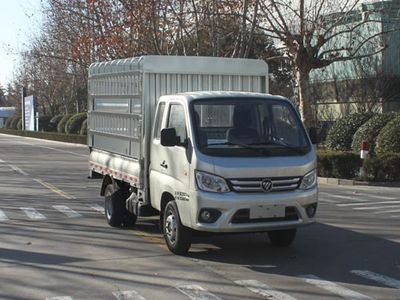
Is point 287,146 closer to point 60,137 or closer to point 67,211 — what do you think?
point 67,211

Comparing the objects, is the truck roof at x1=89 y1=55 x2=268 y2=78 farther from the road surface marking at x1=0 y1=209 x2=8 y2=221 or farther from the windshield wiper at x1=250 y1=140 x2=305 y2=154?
the road surface marking at x1=0 y1=209 x2=8 y2=221

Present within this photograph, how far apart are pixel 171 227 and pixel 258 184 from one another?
56.3 inches

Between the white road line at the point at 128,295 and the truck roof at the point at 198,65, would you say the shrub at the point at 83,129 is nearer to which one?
the truck roof at the point at 198,65

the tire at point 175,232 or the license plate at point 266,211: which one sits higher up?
the license plate at point 266,211

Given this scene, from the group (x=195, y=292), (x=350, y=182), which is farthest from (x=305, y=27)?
(x=195, y=292)

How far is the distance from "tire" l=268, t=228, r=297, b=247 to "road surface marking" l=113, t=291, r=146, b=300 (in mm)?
2987

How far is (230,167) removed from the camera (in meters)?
8.03

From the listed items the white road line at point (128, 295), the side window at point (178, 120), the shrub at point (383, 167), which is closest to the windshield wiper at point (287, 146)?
the side window at point (178, 120)

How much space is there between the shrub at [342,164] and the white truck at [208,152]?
980 centimetres

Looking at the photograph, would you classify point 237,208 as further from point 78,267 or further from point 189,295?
point 78,267

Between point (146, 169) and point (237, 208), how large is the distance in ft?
6.79

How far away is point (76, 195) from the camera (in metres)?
16.2

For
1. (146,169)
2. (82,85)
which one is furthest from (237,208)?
(82,85)

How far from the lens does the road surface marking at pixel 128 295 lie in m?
6.73
